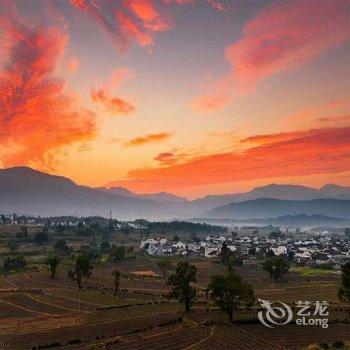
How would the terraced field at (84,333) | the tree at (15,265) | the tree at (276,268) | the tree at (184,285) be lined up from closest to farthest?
the terraced field at (84,333)
the tree at (184,285)
the tree at (276,268)
the tree at (15,265)

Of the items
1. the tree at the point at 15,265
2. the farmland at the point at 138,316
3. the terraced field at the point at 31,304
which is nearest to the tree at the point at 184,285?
the farmland at the point at 138,316

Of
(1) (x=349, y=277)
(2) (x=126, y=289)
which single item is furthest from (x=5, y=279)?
(1) (x=349, y=277)

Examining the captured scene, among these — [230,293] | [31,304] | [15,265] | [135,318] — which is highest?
[230,293]

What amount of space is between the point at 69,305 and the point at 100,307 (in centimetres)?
832

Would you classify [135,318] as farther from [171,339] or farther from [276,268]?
[276,268]

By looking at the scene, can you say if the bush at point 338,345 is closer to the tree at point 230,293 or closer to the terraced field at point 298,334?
the terraced field at point 298,334

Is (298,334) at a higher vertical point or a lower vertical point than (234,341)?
higher

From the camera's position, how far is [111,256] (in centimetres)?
19962

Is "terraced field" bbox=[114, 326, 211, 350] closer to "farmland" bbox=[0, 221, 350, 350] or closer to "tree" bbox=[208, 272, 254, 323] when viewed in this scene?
"farmland" bbox=[0, 221, 350, 350]

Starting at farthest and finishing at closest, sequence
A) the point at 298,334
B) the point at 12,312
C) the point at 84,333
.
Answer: the point at 12,312
the point at 84,333
the point at 298,334

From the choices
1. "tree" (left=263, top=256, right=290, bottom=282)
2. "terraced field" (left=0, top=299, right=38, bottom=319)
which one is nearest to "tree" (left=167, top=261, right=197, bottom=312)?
"terraced field" (left=0, top=299, right=38, bottom=319)

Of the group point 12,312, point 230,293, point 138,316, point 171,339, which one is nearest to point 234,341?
point 171,339

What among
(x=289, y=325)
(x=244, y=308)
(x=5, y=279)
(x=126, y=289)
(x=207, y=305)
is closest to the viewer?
(x=289, y=325)

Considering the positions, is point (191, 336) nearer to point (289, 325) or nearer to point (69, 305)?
point (289, 325)
